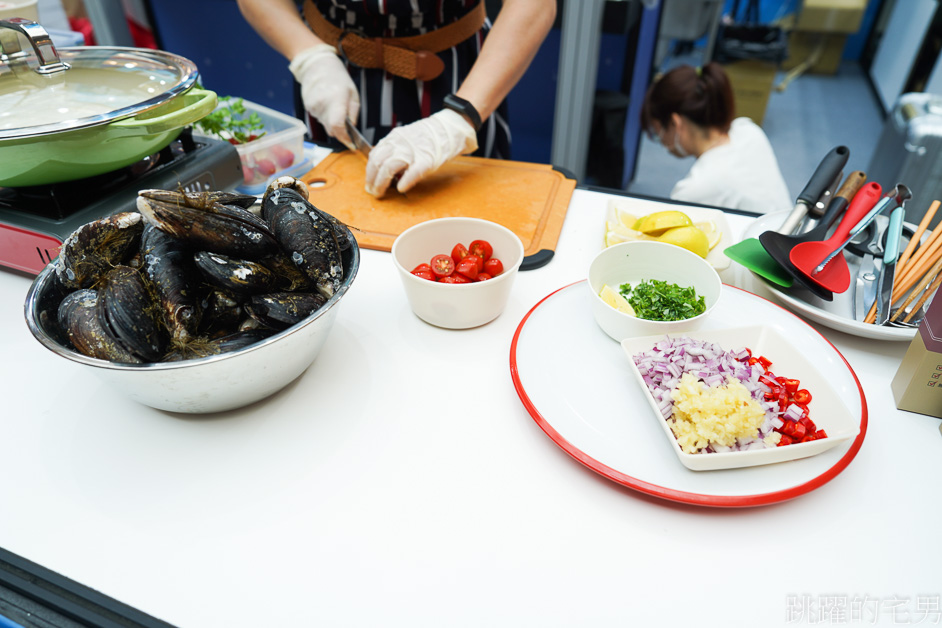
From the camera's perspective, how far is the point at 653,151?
4145 mm

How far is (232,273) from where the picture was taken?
2.19 ft

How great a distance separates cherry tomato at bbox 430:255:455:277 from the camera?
0.89m

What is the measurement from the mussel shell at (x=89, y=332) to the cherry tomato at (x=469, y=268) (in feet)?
1.53

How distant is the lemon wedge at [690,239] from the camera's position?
97 cm

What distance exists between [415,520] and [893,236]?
0.91 m

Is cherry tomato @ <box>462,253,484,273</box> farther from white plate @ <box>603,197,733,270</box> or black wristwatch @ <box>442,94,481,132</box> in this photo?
black wristwatch @ <box>442,94,481,132</box>

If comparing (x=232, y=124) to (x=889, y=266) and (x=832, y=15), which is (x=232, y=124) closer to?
(x=889, y=266)

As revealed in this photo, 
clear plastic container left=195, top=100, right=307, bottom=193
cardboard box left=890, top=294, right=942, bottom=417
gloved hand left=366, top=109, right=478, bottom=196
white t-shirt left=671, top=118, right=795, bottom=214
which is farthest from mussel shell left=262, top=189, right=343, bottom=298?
white t-shirt left=671, top=118, right=795, bottom=214

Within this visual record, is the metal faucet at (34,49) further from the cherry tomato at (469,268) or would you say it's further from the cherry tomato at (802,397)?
the cherry tomato at (802,397)

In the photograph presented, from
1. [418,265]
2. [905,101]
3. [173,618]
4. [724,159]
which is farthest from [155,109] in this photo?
[905,101]

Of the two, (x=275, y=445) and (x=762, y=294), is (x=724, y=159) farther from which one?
(x=275, y=445)

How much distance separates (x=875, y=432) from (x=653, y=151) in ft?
12.4

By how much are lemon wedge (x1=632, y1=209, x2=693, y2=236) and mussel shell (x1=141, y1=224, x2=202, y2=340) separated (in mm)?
773

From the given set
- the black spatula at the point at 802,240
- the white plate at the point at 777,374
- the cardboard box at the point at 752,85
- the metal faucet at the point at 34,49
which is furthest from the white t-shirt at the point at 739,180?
the cardboard box at the point at 752,85
